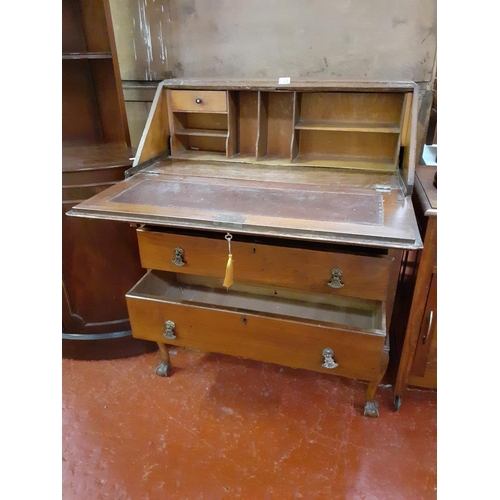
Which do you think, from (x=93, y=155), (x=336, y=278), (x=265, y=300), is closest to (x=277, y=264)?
(x=336, y=278)

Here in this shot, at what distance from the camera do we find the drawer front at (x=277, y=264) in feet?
4.23

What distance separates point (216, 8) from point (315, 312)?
158 centimetres

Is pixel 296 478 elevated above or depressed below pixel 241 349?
below

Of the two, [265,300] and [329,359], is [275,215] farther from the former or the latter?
[265,300]

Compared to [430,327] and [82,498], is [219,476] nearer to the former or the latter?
[82,498]

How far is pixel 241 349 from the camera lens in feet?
4.96

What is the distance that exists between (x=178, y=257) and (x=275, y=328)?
1.47 ft

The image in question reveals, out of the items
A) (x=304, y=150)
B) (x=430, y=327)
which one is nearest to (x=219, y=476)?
(x=430, y=327)

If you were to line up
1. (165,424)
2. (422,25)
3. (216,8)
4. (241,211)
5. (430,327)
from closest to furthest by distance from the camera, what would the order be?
(241,211) → (430,327) → (165,424) → (422,25) → (216,8)

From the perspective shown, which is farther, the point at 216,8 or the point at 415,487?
the point at 216,8

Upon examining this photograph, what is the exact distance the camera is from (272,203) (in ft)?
4.34

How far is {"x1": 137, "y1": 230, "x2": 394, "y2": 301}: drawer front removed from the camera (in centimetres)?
129

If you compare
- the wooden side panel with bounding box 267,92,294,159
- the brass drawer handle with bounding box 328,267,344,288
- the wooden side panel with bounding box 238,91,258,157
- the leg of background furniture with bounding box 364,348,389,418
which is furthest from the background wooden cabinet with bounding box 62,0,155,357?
the leg of background furniture with bounding box 364,348,389,418

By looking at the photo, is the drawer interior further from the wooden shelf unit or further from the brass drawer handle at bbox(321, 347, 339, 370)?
the wooden shelf unit
